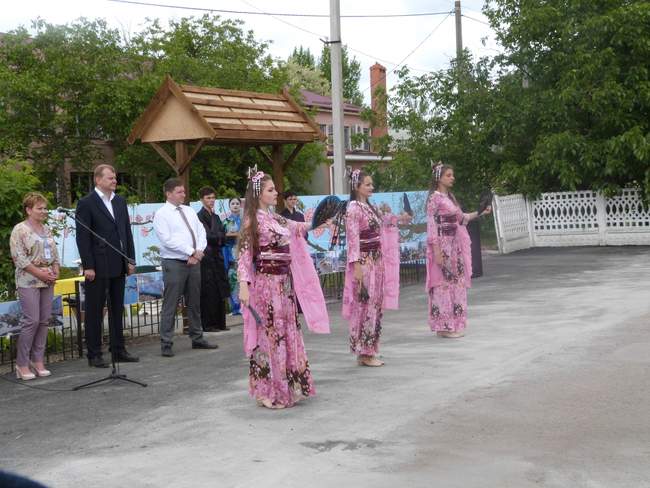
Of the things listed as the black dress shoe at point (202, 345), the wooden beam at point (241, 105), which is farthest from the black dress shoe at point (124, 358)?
the wooden beam at point (241, 105)

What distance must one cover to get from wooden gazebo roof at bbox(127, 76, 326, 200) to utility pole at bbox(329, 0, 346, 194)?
4397 millimetres

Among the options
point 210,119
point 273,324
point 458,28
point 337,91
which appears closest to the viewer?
point 273,324

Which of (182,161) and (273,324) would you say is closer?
(273,324)

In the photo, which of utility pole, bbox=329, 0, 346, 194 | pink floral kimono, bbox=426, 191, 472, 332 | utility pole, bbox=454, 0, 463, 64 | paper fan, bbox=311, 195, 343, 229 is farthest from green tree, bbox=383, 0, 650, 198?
paper fan, bbox=311, 195, 343, 229

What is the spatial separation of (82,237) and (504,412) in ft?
17.0

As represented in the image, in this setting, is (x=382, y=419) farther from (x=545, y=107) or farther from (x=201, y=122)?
(x=545, y=107)

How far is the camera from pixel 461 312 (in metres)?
10.3

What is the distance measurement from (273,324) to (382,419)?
1.31 metres

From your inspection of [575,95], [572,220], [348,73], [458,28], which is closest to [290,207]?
[575,95]

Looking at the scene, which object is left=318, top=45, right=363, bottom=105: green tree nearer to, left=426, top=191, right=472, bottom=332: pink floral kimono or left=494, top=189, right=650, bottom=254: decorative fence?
left=494, top=189, right=650, bottom=254: decorative fence

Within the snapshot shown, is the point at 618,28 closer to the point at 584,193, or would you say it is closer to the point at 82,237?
the point at 584,193

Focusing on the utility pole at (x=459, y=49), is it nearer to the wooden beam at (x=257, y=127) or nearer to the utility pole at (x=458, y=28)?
the utility pole at (x=458, y=28)

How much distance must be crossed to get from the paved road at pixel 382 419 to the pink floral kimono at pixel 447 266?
34cm

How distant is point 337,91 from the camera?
59.2ft
